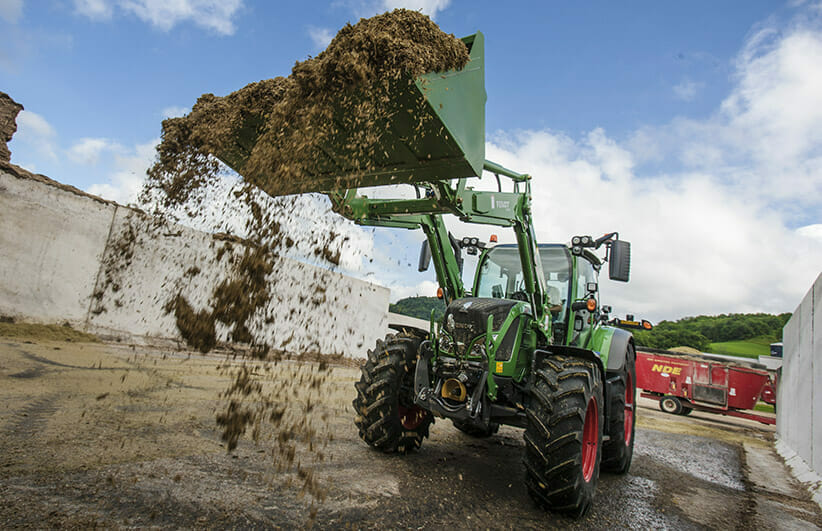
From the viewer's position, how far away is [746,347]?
174 ft

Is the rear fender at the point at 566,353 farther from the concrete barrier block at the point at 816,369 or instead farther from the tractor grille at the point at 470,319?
the concrete barrier block at the point at 816,369

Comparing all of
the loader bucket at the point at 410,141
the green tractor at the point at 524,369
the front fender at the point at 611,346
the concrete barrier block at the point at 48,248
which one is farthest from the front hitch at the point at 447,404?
the concrete barrier block at the point at 48,248

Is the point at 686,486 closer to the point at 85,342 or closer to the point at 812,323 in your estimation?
the point at 812,323

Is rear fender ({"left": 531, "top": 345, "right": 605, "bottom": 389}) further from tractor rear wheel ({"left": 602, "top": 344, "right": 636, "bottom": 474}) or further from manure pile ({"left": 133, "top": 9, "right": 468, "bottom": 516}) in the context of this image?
manure pile ({"left": 133, "top": 9, "right": 468, "bottom": 516})

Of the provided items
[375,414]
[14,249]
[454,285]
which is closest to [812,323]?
[454,285]

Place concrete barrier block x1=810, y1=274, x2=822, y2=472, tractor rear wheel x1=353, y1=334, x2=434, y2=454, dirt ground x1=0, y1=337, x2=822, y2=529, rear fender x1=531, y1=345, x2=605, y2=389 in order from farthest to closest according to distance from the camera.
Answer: concrete barrier block x1=810, y1=274, x2=822, y2=472
tractor rear wheel x1=353, y1=334, x2=434, y2=454
rear fender x1=531, y1=345, x2=605, y2=389
dirt ground x1=0, y1=337, x2=822, y2=529

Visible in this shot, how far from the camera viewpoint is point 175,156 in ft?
13.0

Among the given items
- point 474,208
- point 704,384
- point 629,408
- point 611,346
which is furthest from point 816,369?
point 704,384

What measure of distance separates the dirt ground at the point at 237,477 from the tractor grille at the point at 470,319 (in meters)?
1.10

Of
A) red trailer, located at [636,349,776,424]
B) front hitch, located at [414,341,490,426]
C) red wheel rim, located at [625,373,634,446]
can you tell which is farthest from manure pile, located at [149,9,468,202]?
red trailer, located at [636,349,776,424]

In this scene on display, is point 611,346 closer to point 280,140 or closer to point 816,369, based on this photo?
point 816,369

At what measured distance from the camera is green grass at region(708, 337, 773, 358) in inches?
1940

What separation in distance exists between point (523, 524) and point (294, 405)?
373 cm

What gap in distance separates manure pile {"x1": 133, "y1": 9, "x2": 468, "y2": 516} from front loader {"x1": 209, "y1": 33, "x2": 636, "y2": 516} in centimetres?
10
